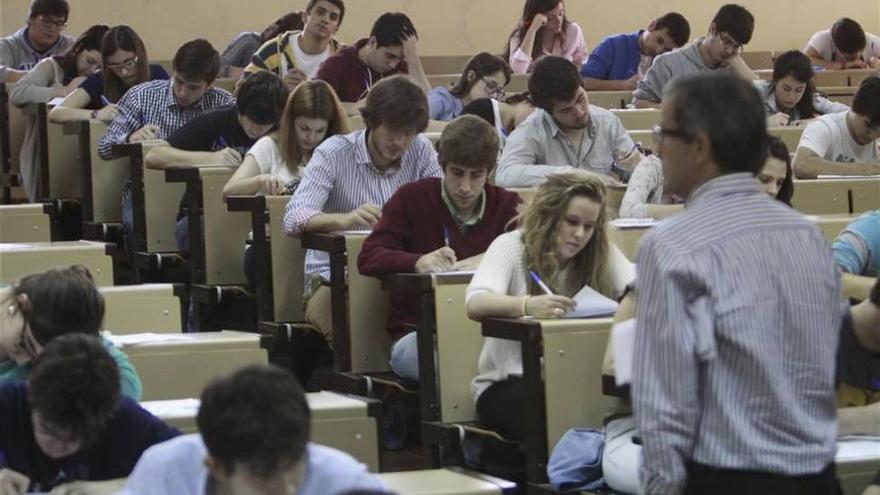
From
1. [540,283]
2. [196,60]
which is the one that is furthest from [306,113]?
[540,283]

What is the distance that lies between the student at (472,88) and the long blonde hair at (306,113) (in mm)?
1409

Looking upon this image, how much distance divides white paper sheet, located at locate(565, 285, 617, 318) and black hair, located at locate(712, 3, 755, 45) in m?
3.76

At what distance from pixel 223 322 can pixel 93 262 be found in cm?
109

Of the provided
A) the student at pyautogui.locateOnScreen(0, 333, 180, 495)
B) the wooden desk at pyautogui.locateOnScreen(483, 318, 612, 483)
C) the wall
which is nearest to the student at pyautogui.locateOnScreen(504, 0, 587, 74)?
the wall

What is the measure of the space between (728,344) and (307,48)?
503cm

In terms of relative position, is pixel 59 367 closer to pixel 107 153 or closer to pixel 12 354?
pixel 12 354

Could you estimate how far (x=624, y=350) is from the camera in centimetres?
224

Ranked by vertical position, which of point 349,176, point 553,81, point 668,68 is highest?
point 668,68

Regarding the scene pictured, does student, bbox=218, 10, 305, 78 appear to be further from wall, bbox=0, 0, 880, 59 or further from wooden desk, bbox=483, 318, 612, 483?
wooden desk, bbox=483, 318, 612, 483

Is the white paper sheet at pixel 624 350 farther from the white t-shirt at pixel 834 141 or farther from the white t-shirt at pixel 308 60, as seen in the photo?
the white t-shirt at pixel 308 60

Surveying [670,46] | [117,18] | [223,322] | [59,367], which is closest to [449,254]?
[223,322]

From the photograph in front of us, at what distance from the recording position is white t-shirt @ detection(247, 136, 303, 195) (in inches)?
207

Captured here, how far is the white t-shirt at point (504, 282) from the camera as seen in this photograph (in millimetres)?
3742

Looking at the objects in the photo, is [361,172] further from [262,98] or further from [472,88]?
[472,88]
